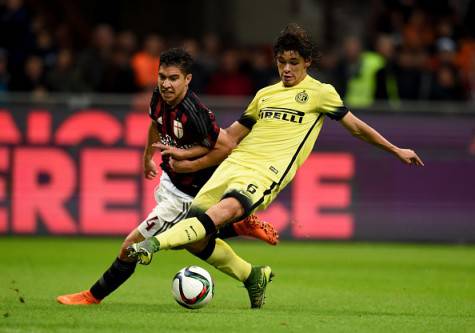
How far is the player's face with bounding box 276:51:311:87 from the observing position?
29.8ft

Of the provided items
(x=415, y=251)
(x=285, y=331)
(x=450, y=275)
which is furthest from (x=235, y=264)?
(x=415, y=251)

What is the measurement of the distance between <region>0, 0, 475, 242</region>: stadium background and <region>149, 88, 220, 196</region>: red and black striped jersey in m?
7.06

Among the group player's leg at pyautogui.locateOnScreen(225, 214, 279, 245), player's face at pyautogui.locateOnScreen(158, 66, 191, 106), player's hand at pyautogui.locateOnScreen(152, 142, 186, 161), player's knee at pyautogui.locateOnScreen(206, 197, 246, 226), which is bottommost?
player's leg at pyautogui.locateOnScreen(225, 214, 279, 245)

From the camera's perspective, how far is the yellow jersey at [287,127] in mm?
9000

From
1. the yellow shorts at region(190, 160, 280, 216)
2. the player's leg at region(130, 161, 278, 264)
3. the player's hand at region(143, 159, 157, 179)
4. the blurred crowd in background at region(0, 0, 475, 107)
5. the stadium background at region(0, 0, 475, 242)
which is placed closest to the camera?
the player's leg at region(130, 161, 278, 264)

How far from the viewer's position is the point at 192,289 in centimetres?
873

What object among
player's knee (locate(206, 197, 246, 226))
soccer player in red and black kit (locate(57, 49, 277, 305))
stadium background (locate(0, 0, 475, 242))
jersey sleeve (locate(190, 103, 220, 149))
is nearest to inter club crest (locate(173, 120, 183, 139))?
soccer player in red and black kit (locate(57, 49, 277, 305))

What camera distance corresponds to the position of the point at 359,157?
16859mm

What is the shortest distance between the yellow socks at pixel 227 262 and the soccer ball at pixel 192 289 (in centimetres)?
32

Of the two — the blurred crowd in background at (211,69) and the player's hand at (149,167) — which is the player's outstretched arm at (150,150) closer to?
the player's hand at (149,167)

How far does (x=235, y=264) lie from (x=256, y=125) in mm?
1157

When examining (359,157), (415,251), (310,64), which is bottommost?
(415,251)

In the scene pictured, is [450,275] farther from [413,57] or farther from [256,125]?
[413,57]

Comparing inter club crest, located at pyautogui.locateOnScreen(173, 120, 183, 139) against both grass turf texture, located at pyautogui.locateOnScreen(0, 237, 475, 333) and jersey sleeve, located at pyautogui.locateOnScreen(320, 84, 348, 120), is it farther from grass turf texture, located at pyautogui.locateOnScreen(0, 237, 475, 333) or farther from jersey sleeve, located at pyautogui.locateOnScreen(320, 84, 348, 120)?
grass turf texture, located at pyautogui.locateOnScreen(0, 237, 475, 333)
